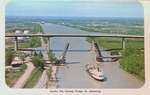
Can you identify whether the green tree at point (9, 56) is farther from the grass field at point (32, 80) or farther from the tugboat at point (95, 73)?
the tugboat at point (95, 73)

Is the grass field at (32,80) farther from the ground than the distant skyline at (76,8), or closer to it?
closer to it

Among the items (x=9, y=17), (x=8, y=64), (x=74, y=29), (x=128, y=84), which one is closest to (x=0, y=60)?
(x=8, y=64)

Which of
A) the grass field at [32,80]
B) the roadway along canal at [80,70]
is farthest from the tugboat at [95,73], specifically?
the grass field at [32,80]

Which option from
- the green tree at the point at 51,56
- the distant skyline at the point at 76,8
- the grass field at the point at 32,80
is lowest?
the grass field at the point at 32,80

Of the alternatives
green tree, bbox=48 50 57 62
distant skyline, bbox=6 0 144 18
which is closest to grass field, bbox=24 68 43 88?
green tree, bbox=48 50 57 62

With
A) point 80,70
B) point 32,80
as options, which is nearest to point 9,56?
point 32,80

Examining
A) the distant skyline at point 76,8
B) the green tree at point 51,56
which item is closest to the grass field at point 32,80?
the green tree at point 51,56

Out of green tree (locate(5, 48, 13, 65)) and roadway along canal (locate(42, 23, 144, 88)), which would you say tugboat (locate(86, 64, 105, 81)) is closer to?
roadway along canal (locate(42, 23, 144, 88))
